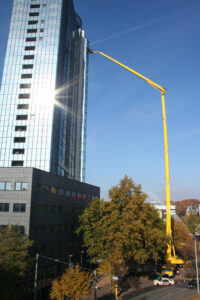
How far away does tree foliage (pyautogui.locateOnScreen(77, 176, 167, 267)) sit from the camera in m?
41.8

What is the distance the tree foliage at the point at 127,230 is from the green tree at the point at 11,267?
1576 centimetres

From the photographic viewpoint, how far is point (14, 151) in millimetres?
77125

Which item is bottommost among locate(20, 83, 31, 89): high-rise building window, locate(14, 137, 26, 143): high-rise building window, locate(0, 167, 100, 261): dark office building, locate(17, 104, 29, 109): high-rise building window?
locate(0, 167, 100, 261): dark office building

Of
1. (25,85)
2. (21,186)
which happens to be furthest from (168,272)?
(25,85)

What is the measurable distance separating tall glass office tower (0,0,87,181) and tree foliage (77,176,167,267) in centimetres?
3389

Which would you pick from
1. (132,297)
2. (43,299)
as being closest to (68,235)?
(43,299)

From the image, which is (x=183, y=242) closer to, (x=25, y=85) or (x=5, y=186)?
(x=5, y=186)

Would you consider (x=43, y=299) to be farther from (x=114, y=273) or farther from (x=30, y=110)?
(x=30, y=110)

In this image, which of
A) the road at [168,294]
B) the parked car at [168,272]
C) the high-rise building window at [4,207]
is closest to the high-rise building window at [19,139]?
the high-rise building window at [4,207]

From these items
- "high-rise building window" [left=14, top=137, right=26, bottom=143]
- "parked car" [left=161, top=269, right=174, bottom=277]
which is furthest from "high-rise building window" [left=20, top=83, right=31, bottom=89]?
"parked car" [left=161, top=269, right=174, bottom=277]

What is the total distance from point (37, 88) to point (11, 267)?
207 feet

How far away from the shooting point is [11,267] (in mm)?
30094

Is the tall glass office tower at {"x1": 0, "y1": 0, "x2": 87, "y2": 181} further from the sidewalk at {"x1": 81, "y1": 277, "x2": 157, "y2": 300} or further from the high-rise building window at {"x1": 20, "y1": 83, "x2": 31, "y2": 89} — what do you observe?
the sidewalk at {"x1": 81, "y1": 277, "x2": 157, "y2": 300}

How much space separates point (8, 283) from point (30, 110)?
6088 cm
